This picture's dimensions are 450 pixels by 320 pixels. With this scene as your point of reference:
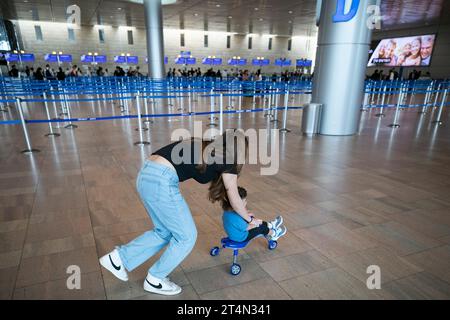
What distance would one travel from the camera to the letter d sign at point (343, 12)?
7.92 metres

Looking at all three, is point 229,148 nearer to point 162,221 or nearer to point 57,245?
point 162,221

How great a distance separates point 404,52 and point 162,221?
42.6m

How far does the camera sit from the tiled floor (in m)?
2.76

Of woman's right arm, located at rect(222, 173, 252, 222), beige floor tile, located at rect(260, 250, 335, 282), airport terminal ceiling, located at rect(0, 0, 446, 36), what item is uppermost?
airport terminal ceiling, located at rect(0, 0, 446, 36)

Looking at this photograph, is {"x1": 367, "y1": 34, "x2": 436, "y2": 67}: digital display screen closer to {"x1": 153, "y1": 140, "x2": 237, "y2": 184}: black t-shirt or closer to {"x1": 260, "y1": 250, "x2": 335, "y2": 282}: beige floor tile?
{"x1": 260, "y1": 250, "x2": 335, "y2": 282}: beige floor tile

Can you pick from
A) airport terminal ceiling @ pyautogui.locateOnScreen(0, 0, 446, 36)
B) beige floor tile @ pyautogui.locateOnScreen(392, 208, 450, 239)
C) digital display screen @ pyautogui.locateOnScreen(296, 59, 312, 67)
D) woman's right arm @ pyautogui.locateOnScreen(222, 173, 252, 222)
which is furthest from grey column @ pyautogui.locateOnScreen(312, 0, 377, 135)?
digital display screen @ pyautogui.locateOnScreen(296, 59, 312, 67)

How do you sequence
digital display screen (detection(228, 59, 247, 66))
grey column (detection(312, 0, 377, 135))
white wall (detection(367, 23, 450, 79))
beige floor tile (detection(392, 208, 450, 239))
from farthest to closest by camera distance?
digital display screen (detection(228, 59, 247, 66))
white wall (detection(367, 23, 450, 79))
grey column (detection(312, 0, 377, 135))
beige floor tile (detection(392, 208, 450, 239))

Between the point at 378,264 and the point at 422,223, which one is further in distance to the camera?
the point at 422,223

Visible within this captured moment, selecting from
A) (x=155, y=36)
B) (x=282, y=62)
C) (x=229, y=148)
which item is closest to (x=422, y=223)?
(x=229, y=148)

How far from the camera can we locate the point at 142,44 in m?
39.0

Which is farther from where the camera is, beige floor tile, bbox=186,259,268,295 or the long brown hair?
beige floor tile, bbox=186,259,268,295

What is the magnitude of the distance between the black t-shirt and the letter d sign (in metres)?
7.79

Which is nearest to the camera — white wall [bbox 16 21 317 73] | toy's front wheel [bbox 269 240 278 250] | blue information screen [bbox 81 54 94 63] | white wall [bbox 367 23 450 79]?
toy's front wheel [bbox 269 240 278 250]
